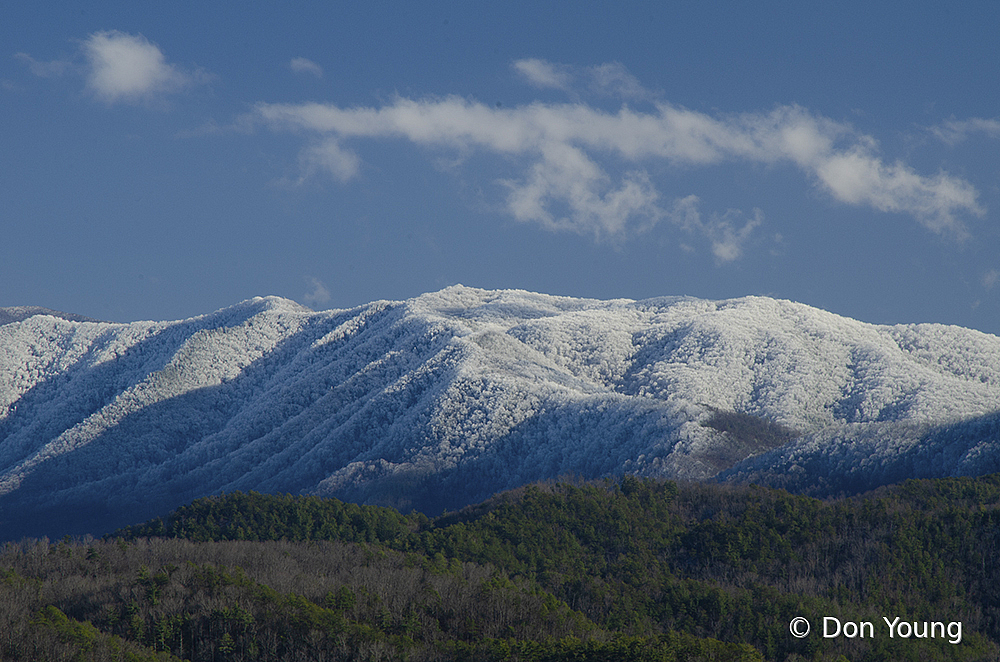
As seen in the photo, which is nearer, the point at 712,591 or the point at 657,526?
the point at 712,591

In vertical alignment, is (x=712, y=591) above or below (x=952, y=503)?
below

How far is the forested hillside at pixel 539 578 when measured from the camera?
9200 cm

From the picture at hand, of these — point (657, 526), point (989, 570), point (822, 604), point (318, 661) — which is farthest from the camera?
point (657, 526)

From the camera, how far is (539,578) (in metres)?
124

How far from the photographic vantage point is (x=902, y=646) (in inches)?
3725

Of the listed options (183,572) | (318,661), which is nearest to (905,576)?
(318,661)

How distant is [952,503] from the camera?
136625 millimetres

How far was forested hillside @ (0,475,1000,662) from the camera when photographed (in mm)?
92000

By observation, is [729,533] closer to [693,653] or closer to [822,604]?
[822,604]

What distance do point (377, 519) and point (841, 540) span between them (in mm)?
59762

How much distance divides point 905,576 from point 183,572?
74.2 metres

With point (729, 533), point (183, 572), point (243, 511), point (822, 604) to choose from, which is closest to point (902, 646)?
point (822, 604)

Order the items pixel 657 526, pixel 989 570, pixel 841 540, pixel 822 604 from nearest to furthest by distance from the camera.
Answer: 1. pixel 822 604
2. pixel 989 570
3. pixel 841 540
4. pixel 657 526

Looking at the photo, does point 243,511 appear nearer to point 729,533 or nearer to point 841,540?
point 729,533
